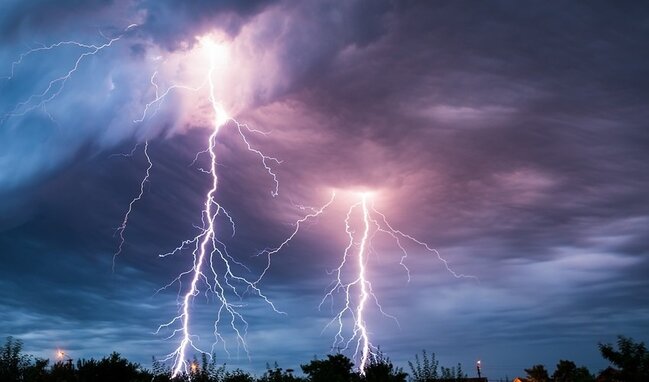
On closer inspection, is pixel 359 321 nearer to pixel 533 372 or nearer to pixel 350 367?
pixel 350 367

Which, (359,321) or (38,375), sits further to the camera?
(359,321)

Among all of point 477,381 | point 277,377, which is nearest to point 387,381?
point 277,377

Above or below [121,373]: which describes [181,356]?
above

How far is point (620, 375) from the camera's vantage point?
16219 mm

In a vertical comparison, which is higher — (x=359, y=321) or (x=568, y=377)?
(x=359, y=321)

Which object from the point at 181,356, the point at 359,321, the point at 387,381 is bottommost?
the point at 387,381

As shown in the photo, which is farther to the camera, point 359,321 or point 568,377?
point 359,321

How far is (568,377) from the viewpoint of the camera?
1798cm

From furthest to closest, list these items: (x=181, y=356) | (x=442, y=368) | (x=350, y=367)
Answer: (x=181, y=356) < (x=350, y=367) < (x=442, y=368)

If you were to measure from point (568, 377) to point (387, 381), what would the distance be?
635 cm

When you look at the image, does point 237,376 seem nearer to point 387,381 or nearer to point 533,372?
point 387,381

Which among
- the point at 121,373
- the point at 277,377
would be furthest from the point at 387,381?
the point at 121,373

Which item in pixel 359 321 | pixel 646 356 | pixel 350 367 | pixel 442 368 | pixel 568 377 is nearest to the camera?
pixel 442 368

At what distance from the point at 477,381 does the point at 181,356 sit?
46.1 feet
